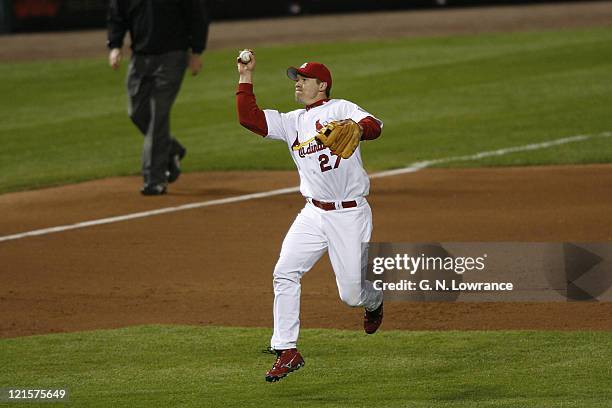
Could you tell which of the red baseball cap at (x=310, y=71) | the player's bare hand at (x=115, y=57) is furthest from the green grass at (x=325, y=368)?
the player's bare hand at (x=115, y=57)

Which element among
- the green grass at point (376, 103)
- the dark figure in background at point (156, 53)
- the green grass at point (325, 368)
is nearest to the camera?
the green grass at point (325, 368)

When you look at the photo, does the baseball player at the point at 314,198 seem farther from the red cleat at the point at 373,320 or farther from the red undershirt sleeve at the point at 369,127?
the red cleat at the point at 373,320

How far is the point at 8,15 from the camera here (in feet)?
92.4

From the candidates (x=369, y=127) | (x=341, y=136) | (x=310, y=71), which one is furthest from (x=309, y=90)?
(x=341, y=136)

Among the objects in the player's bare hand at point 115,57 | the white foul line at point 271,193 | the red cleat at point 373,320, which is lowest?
the white foul line at point 271,193

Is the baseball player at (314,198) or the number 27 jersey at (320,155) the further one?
the number 27 jersey at (320,155)

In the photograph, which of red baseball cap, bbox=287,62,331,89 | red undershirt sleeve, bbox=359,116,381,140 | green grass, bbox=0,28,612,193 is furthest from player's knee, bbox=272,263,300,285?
green grass, bbox=0,28,612,193

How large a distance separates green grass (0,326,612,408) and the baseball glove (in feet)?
4.29

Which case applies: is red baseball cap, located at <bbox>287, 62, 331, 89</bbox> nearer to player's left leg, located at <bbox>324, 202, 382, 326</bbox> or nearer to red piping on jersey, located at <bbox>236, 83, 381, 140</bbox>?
red piping on jersey, located at <bbox>236, 83, 381, 140</bbox>

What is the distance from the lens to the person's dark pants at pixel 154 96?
12609 mm

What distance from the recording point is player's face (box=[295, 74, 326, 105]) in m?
7.50

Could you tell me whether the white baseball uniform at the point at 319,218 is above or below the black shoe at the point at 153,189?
above

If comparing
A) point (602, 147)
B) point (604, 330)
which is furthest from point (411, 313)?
point (602, 147)

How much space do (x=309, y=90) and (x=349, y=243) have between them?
91cm
